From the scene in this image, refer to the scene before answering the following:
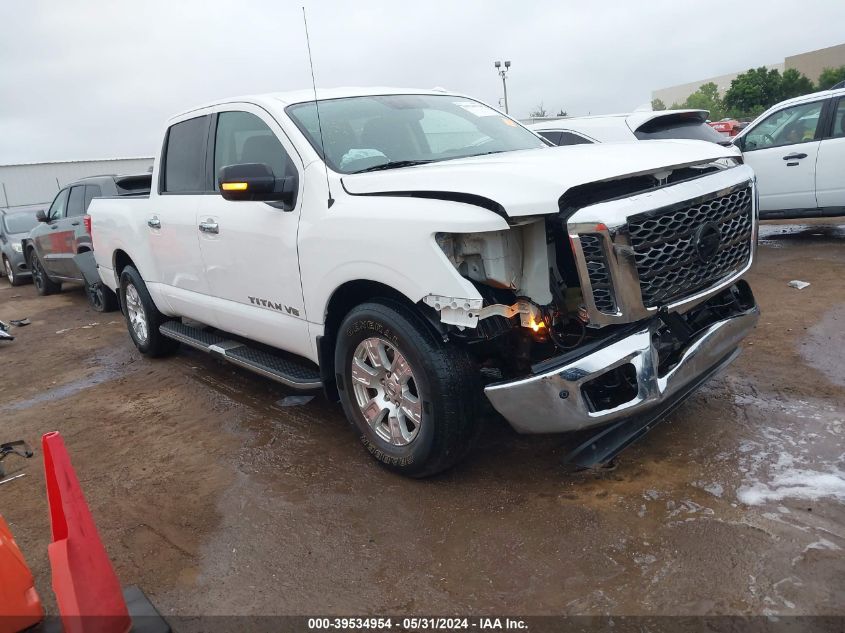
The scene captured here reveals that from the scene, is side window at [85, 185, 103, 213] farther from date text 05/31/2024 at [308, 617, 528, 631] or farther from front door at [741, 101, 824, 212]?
front door at [741, 101, 824, 212]

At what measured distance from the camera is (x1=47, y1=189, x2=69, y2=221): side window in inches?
419

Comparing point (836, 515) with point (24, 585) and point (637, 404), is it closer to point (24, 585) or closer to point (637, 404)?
point (637, 404)

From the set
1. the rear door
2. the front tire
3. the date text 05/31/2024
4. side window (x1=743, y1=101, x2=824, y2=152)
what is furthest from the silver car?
the rear door

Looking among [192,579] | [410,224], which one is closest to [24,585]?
[192,579]

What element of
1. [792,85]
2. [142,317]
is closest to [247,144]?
[142,317]

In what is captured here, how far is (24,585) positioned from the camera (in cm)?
273

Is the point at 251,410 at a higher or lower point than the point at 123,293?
lower

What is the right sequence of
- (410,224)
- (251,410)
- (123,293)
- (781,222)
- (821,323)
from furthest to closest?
1. (781,222)
2. (123,293)
3. (821,323)
4. (251,410)
5. (410,224)

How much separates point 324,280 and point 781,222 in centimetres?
962

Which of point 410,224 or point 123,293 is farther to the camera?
point 123,293

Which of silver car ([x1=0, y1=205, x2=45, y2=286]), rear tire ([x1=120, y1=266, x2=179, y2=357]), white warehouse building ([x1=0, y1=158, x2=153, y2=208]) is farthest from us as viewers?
Answer: white warehouse building ([x1=0, y1=158, x2=153, y2=208])

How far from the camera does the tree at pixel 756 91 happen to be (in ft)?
151

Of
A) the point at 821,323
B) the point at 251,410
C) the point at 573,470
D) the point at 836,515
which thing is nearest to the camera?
the point at 836,515

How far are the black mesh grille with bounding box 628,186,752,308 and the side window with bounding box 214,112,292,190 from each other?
205 cm
